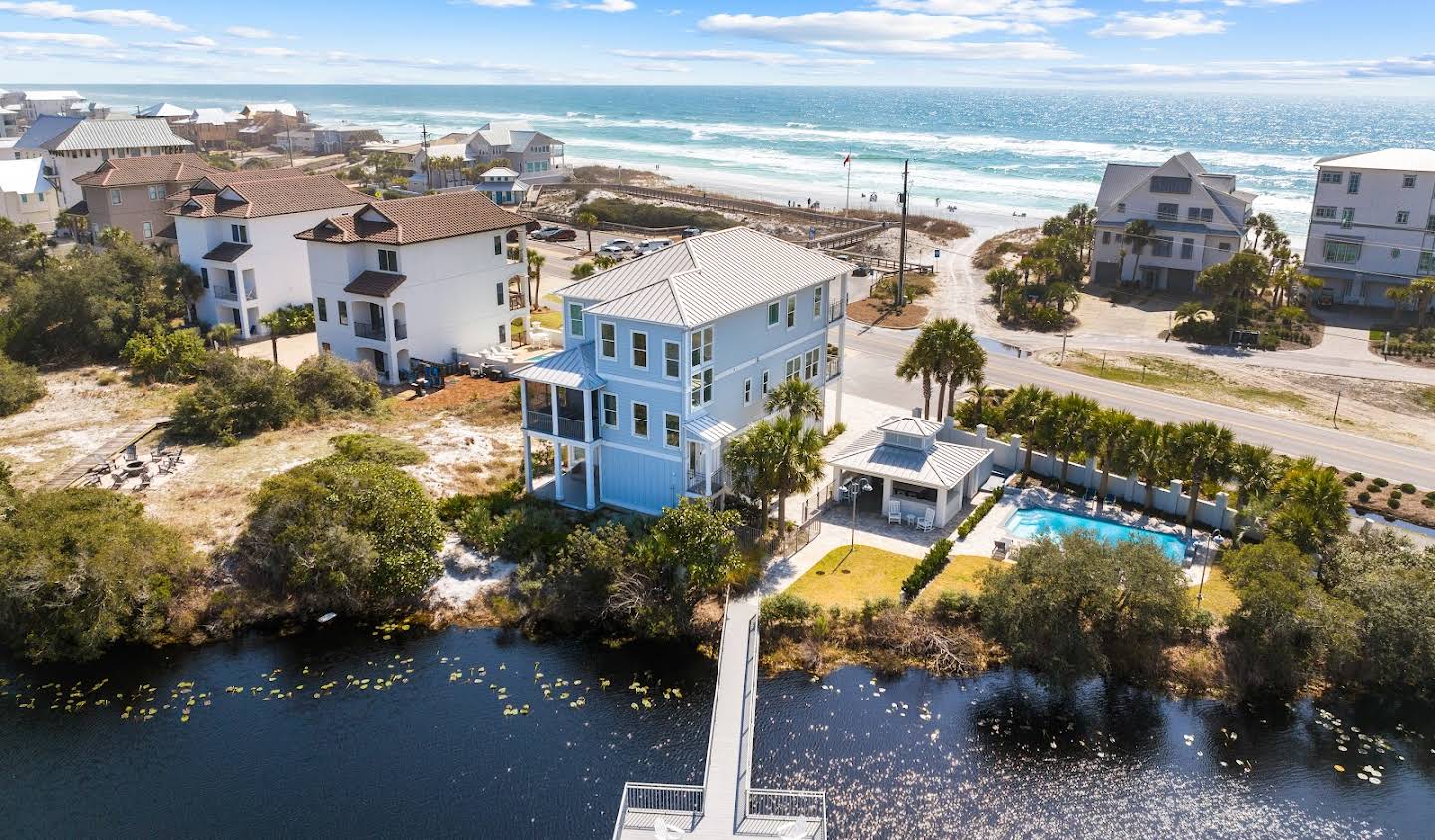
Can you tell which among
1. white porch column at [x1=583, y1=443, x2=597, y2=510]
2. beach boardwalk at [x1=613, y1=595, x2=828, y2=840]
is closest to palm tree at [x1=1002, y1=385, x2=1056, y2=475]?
white porch column at [x1=583, y1=443, x2=597, y2=510]

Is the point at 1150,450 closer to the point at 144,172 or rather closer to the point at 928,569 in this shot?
the point at 928,569

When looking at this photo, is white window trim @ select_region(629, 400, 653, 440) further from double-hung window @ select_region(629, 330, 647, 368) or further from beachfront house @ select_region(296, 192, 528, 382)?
beachfront house @ select_region(296, 192, 528, 382)

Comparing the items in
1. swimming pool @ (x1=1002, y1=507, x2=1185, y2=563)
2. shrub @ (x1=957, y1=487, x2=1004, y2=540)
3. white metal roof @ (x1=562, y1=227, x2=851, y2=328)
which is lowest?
swimming pool @ (x1=1002, y1=507, x2=1185, y2=563)

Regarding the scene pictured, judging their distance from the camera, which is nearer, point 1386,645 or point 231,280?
point 1386,645

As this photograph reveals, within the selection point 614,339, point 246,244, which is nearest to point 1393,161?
point 614,339

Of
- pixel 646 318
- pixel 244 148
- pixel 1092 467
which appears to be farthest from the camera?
pixel 244 148

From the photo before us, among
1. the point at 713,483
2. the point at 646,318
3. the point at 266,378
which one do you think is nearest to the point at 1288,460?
the point at 713,483

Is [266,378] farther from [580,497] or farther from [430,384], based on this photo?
[580,497]
